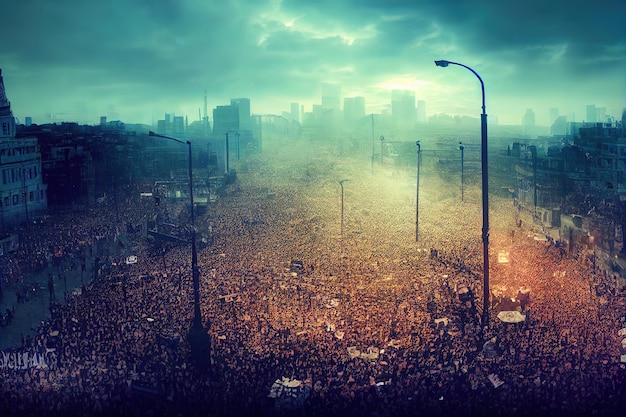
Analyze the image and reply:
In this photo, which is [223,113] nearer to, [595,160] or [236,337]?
[595,160]

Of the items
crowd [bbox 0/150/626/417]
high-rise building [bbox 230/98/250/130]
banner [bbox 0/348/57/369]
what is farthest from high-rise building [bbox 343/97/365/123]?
banner [bbox 0/348/57/369]

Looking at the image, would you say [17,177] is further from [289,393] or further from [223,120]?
[223,120]

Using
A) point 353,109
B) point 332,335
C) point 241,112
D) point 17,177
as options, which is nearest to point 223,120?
point 241,112

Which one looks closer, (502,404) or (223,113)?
(502,404)

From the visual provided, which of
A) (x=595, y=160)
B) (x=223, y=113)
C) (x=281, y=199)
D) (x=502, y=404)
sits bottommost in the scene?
(x=502, y=404)

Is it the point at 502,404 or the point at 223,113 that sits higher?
the point at 223,113

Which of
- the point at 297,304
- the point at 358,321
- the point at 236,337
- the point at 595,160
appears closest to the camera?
the point at 236,337

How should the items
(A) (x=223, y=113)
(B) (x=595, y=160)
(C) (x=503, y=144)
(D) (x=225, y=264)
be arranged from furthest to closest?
(C) (x=503, y=144) → (A) (x=223, y=113) → (B) (x=595, y=160) → (D) (x=225, y=264)

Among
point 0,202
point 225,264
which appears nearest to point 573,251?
point 225,264
